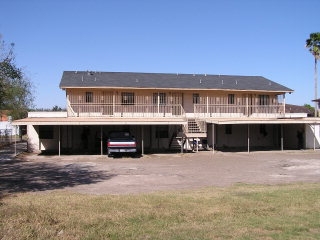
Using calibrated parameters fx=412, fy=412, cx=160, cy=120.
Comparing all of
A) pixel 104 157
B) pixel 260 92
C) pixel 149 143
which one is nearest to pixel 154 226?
pixel 104 157

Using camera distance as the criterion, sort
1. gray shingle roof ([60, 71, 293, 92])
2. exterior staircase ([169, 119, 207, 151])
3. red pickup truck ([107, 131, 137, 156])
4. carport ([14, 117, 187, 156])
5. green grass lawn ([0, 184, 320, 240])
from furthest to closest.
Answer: gray shingle roof ([60, 71, 293, 92]), carport ([14, 117, 187, 156]), exterior staircase ([169, 119, 207, 151]), red pickup truck ([107, 131, 137, 156]), green grass lawn ([0, 184, 320, 240])

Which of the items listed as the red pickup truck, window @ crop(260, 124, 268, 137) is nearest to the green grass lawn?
the red pickup truck

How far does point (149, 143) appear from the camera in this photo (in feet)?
108

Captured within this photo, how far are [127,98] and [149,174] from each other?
15.2 metres

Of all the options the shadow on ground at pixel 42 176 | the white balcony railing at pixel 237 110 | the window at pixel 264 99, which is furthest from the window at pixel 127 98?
the window at pixel 264 99

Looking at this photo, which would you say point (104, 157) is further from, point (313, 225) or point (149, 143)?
point (313, 225)

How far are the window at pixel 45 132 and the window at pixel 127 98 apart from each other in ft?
19.5

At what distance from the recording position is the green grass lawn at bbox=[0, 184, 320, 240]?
708 cm

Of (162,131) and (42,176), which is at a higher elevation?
(162,131)

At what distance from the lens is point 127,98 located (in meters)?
32.6

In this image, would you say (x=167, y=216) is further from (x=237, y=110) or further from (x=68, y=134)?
(x=237, y=110)

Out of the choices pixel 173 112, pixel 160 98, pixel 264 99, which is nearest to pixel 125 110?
pixel 160 98

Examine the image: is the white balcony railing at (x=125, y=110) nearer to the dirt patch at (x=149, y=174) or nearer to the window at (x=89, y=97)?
the window at (x=89, y=97)

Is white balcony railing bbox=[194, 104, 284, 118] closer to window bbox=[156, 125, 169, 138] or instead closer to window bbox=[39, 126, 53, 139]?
window bbox=[156, 125, 169, 138]
